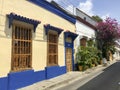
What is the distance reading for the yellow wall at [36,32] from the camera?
9.99m

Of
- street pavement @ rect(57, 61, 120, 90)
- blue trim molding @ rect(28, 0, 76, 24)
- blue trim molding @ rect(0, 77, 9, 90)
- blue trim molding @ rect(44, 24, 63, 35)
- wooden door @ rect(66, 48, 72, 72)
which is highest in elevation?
blue trim molding @ rect(28, 0, 76, 24)

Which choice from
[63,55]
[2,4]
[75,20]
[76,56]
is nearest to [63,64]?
[63,55]

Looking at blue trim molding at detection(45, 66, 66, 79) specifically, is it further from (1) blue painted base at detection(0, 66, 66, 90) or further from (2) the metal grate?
(2) the metal grate

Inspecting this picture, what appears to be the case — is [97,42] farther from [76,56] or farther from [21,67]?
[21,67]

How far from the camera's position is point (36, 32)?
42.3ft

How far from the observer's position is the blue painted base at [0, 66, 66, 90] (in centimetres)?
1000

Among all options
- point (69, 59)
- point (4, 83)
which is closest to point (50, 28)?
point (69, 59)

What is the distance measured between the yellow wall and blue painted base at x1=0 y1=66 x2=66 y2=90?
299 millimetres

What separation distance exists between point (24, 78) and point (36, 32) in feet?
9.47

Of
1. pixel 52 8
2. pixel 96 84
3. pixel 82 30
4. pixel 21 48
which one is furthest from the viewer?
pixel 82 30

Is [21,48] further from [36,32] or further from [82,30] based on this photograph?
[82,30]

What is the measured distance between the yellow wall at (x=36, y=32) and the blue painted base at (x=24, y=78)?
30cm

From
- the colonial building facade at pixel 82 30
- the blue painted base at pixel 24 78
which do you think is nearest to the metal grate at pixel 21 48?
the blue painted base at pixel 24 78

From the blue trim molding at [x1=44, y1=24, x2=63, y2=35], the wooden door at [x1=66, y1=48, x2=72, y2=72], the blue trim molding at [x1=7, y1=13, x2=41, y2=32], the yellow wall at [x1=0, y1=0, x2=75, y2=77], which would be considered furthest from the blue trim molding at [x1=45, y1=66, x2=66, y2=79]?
the blue trim molding at [x1=7, y1=13, x2=41, y2=32]
